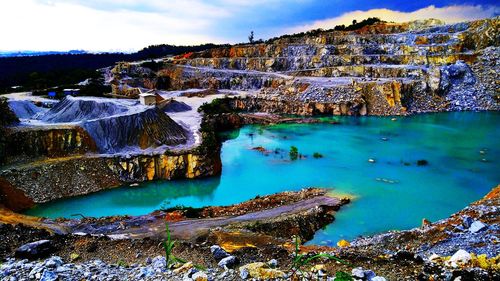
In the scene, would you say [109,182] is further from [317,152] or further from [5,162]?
[317,152]

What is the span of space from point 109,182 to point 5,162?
6849 millimetres

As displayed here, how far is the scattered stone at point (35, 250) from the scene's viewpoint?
9.62 metres

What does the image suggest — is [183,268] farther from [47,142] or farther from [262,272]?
[47,142]

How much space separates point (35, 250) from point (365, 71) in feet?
187

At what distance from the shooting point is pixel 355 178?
25.8 meters

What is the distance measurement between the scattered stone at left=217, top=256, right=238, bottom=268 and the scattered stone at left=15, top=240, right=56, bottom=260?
16.6 ft

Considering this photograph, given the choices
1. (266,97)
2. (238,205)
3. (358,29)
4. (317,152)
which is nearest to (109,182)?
(238,205)

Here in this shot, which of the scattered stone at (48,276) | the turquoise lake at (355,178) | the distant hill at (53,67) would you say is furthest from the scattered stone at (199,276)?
the distant hill at (53,67)

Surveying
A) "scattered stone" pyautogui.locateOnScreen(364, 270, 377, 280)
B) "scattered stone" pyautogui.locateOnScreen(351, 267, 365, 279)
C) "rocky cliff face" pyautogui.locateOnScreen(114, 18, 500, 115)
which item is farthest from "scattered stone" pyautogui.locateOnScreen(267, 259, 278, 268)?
"rocky cliff face" pyautogui.locateOnScreen(114, 18, 500, 115)

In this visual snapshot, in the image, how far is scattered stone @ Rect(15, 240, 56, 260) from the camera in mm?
9625

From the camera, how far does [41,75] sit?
219ft

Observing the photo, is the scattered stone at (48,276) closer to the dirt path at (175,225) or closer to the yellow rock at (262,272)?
the yellow rock at (262,272)

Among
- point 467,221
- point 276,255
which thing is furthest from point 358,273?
point 467,221

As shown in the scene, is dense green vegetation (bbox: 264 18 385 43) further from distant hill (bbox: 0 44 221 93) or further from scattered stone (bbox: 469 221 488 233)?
scattered stone (bbox: 469 221 488 233)
